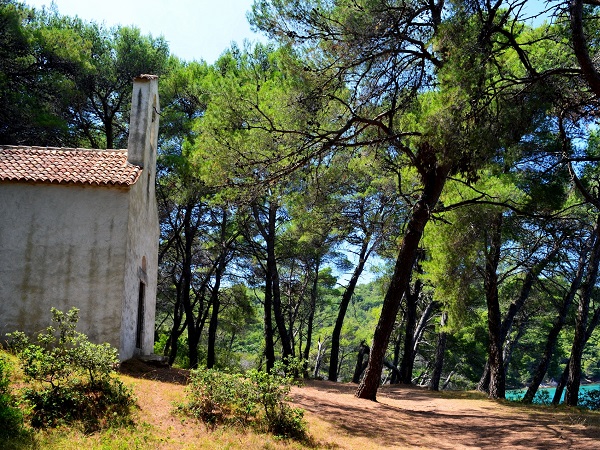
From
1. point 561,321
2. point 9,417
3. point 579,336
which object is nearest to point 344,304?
point 561,321

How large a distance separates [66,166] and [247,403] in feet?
24.9

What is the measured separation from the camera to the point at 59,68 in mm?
20203

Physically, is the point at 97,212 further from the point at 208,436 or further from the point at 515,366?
the point at 515,366

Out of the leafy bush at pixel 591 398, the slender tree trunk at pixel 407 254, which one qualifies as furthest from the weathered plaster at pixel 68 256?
the leafy bush at pixel 591 398

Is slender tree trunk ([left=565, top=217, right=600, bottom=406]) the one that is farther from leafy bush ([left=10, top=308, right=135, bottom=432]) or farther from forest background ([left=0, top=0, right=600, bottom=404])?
leafy bush ([left=10, top=308, right=135, bottom=432])

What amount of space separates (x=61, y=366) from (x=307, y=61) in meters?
8.03

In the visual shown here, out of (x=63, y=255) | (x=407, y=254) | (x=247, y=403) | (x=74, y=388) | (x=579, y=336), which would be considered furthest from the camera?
(x=579, y=336)

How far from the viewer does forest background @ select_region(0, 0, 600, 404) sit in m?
10.5

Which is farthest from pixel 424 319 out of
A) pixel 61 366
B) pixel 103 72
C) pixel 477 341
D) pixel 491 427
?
pixel 61 366

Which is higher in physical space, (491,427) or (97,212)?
(97,212)

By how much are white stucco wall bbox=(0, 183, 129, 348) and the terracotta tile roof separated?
217mm

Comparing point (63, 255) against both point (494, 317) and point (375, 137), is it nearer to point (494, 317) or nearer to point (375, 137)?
point (375, 137)

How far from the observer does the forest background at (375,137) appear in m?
10.5

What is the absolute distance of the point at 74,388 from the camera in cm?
912
